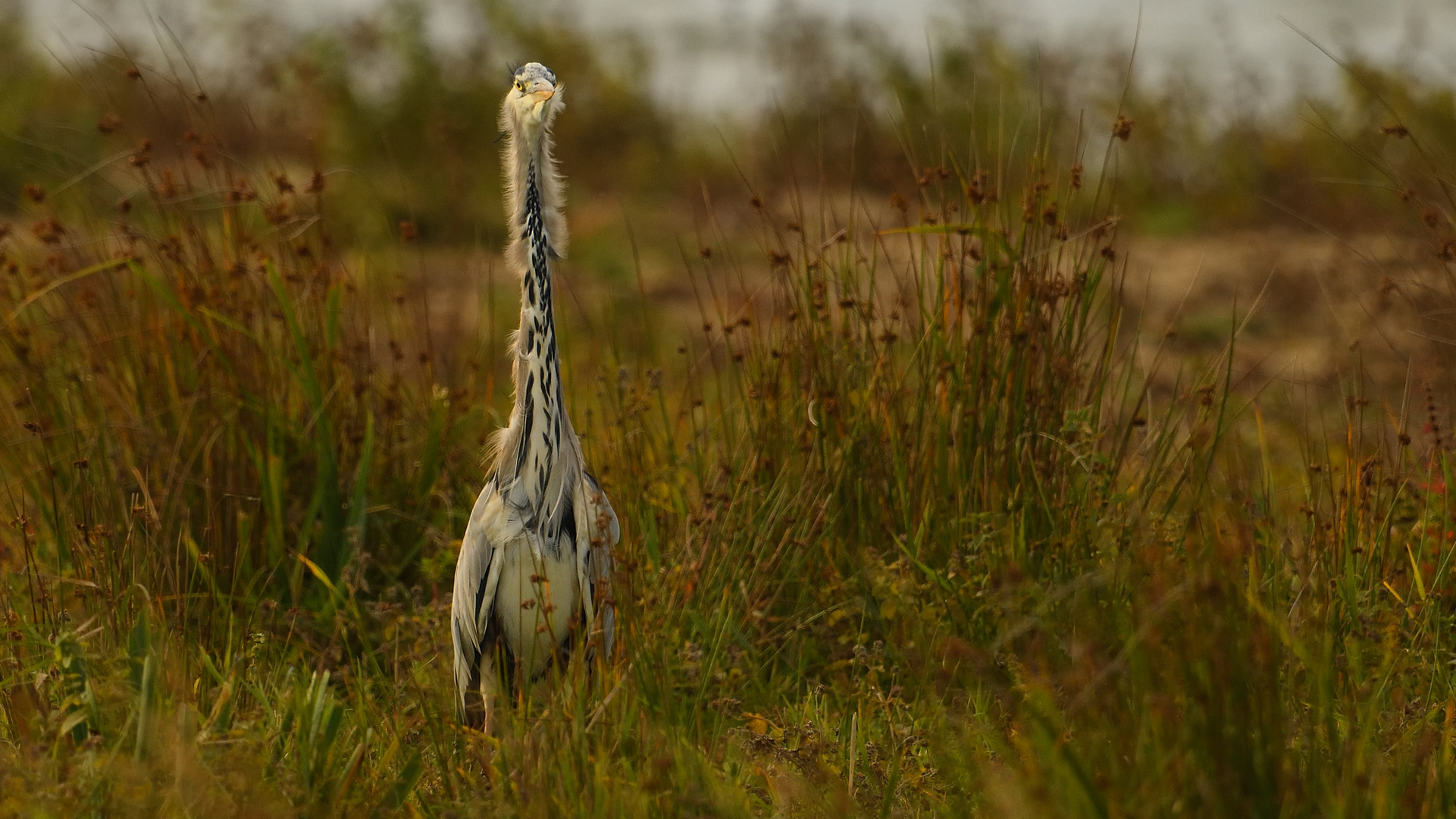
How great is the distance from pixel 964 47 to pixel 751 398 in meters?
6.66

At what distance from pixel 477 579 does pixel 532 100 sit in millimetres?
1223

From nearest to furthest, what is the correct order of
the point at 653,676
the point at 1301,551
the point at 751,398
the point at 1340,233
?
the point at 653,676 < the point at 1301,551 < the point at 751,398 < the point at 1340,233

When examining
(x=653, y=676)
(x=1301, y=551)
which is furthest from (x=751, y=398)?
(x=1301, y=551)

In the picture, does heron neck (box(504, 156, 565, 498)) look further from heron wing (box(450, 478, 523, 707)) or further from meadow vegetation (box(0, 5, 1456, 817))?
meadow vegetation (box(0, 5, 1456, 817))

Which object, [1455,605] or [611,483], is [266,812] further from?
[1455,605]

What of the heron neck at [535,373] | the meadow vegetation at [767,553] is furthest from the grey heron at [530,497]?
the meadow vegetation at [767,553]

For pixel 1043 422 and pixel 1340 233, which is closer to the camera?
pixel 1043 422

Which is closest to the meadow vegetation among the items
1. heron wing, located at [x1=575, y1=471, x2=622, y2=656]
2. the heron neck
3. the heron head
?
heron wing, located at [x1=575, y1=471, x2=622, y2=656]

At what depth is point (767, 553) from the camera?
3793 millimetres

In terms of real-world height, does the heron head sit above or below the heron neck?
above

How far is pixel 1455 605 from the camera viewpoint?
3539mm

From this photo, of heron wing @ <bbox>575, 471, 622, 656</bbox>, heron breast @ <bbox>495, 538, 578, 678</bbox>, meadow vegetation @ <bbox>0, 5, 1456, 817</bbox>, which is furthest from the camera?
heron breast @ <bbox>495, 538, 578, 678</bbox>

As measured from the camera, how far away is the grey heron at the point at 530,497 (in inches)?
136

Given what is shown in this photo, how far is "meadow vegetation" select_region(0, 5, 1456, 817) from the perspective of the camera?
2430 mm
